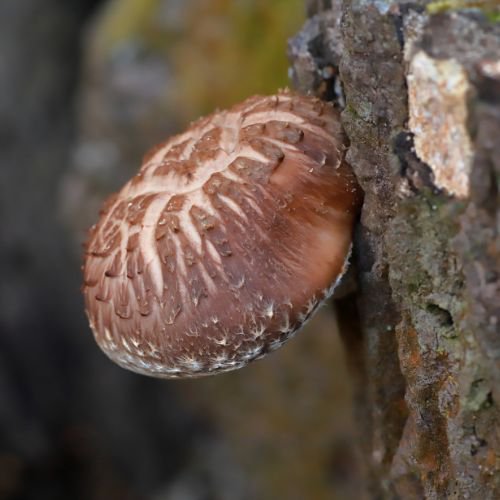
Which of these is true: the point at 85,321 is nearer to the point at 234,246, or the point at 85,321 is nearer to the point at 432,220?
the point at 234,246

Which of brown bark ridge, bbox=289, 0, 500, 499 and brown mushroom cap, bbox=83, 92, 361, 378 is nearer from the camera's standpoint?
brown bark ridge, bbox=289, 0, 500, 499

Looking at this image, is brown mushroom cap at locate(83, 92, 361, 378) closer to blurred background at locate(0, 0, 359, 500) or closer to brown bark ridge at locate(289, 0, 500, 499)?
brown bark ridge at locate(289, 0, 500, 499)

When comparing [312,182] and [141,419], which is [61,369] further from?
[312,182]

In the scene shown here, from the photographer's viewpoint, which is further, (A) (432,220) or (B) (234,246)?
(B) (234,246)

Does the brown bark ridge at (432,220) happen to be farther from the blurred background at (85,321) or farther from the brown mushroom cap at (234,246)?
the blurred background at (85,321)

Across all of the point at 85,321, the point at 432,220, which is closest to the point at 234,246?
the point at 432,220

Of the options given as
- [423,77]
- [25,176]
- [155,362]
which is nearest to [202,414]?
[25,176]

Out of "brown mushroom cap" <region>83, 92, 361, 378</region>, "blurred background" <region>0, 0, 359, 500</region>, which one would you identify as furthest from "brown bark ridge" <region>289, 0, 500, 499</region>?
"blurred background" <region>0, 0, 359, 500</region>
